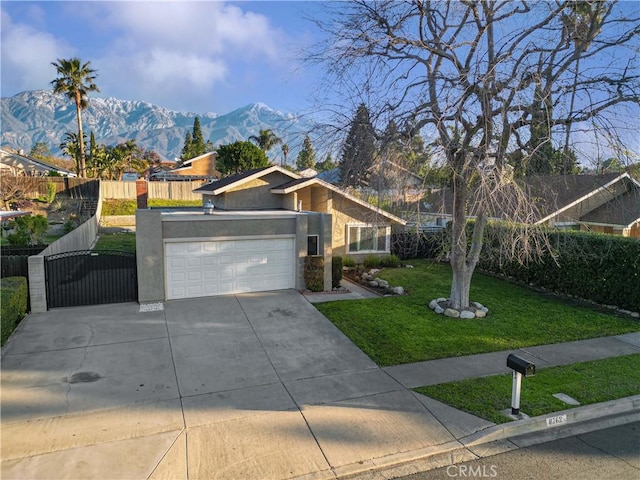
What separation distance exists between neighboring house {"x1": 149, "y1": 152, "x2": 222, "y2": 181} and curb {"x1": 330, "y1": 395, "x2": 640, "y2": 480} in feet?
170

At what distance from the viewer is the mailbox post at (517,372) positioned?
6003 mm

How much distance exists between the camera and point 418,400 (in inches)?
269

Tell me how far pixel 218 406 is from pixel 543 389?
5.67 metres

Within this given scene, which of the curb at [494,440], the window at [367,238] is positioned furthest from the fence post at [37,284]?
the window at [367,238]

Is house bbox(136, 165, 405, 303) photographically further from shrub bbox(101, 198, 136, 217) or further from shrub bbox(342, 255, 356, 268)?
shrub bbox(101, 198, 136, 217)

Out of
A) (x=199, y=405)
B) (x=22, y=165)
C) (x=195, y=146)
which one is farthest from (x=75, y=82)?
(x=199, y=405)

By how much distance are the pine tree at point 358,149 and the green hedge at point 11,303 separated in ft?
27.6

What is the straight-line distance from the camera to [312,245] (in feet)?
48.7

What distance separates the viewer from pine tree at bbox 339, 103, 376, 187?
33.4ft

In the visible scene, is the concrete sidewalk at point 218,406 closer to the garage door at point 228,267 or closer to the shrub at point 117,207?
the garage door at point 228,267

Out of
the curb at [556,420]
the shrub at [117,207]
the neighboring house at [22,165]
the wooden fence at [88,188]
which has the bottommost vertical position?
the curb at [556,420]

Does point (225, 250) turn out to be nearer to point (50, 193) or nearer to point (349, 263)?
point (349, 263)

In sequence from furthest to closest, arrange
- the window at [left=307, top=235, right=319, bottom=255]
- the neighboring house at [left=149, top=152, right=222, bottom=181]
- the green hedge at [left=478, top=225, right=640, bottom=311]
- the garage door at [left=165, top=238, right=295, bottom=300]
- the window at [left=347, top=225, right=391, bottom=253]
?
the neighboring house at [left=149, top=152, right=222, bottom=181], the window at [left=347, top=225, right=391, bottom=253], the window at [left=307, top=235, right=319, bottom=255], the garage door at [left=165, top=238, right=295, bottom=300], the green hedge at [left=478, top=225, right=640, bottom=311]

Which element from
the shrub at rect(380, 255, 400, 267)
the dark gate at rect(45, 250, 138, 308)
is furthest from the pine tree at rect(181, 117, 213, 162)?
the dark gate at rect(45, 250, 138, 308)
